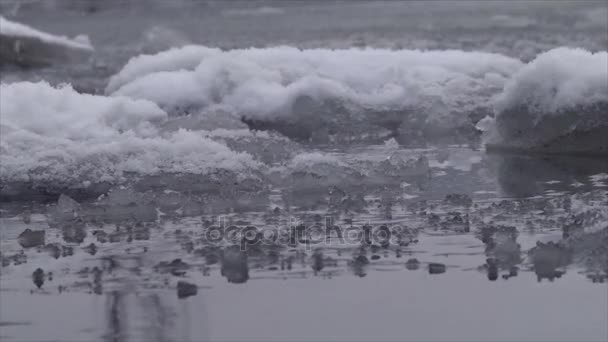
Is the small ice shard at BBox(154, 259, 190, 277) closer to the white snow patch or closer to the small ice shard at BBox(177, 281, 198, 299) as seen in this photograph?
the small ice shard at BBox(177, 281, 198, 299)

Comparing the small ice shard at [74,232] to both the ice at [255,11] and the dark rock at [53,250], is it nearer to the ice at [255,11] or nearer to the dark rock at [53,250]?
the dark rock at [53,250]

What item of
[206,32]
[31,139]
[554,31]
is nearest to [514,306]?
[31,139]

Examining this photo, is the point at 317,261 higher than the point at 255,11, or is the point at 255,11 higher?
the point at 255,11

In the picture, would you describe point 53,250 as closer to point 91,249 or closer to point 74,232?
point 91,249

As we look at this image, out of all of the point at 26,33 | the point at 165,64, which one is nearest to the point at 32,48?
the point at 26,33

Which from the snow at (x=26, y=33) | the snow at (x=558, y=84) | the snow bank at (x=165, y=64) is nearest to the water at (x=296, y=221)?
the snow at (x=558, y=84)

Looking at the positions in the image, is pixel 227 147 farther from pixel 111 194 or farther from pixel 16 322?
pixel 16 322
